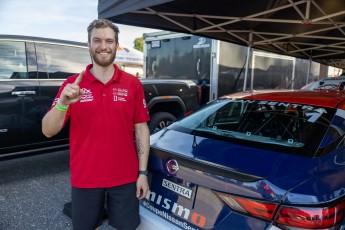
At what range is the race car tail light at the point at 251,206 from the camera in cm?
148

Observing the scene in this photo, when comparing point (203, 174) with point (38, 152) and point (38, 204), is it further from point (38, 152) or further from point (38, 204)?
point (38, 152)

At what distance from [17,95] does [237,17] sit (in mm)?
3153

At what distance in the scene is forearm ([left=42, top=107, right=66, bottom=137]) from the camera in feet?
5.58

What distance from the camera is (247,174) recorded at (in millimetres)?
1621

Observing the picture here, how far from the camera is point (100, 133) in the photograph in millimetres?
1817

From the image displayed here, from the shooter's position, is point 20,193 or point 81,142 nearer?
point 81,142

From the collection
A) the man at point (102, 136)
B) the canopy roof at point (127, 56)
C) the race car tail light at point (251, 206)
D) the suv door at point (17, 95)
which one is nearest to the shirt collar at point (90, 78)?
the man at point (102, 136)

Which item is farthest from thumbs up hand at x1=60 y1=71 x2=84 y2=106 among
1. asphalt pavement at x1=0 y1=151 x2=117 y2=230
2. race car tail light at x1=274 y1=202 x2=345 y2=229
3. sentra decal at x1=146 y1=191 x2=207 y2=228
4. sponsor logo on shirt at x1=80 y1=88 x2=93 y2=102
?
asphalt pavement at x1=0 y1=151 x2=117 y2=230

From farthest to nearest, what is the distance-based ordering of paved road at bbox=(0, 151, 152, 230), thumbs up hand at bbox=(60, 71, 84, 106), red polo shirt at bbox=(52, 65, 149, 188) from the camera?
paved road at bbox=(0, 151, 152, 230) → red polo shirt at bbox=(52, 65, 149, 188) → thumbs up hand at bbox=(60, 71, 84, 106)

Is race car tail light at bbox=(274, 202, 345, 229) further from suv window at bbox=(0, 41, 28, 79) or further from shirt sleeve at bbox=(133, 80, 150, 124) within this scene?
suv window at bbox=(0, 41, 28, 79)

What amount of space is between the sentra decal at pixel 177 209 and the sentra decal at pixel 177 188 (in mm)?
80

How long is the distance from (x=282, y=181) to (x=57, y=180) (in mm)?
3450

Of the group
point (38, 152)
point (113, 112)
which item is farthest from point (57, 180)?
point (113, 112)

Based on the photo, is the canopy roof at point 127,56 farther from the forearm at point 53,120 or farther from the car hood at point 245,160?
the forearm at point 53,120
